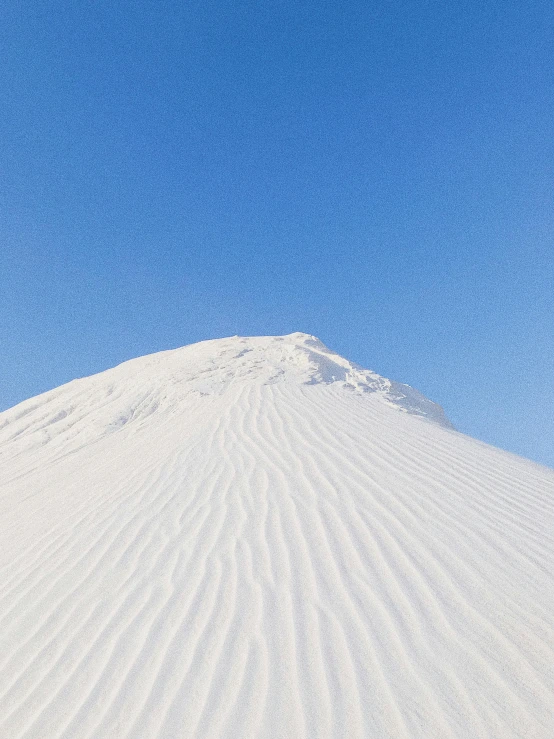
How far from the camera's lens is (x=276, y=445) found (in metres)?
6.77

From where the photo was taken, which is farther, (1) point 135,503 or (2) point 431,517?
(1) point 135,503

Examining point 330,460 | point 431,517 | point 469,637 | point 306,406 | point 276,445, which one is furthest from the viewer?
Result: point 306,406

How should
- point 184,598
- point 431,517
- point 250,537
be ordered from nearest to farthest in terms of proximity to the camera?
1. point 184,598
2. point 250,537
3. point 431,517

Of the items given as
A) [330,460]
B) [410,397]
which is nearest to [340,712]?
[330,460]

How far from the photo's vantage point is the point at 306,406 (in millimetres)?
8875

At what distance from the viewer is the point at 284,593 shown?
3.45m

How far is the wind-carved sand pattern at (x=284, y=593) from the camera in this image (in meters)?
2.57

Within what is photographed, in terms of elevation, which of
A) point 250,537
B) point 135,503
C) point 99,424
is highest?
point 99,424

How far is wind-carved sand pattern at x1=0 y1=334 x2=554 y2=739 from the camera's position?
2.57 meters

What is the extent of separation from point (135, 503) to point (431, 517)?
274cm

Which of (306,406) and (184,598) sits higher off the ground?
(306,406)

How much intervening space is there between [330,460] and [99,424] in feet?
18.7

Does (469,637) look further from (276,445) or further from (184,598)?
(276,445)

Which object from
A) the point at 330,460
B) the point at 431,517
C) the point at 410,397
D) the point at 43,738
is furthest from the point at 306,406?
the point at 43,738
